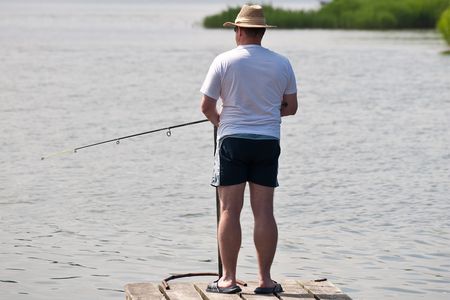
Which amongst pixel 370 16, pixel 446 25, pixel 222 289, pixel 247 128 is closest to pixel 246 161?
pixel 247 128

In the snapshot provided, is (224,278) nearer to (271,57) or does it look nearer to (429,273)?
(271,57)

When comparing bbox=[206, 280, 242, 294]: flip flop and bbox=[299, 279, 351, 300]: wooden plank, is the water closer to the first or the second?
bbox=[299, 279, 351, 300]: wooden plank

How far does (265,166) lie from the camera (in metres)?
7.59

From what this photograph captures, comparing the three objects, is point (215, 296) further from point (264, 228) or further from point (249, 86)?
point (249, 86)

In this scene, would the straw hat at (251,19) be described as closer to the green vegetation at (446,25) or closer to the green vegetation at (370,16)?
the green vegetation at (446,25)

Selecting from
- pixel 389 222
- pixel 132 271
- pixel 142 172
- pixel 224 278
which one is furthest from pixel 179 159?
pixel 224 278

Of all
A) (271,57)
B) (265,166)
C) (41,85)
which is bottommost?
(41,85)

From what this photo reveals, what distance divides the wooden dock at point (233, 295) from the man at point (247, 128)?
0.25 feet

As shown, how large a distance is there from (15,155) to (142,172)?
6.96 feet

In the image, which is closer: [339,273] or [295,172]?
[339,273]

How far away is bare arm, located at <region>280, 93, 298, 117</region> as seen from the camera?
769cm

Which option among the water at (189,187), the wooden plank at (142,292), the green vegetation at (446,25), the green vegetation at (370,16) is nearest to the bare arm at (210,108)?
the wooden plank at (142,292)

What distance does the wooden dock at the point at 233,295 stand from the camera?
7.52 meters

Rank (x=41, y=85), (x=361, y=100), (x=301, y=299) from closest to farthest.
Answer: (x=301, y=299) → (x=361, y=100) → (x=41, y=85)
